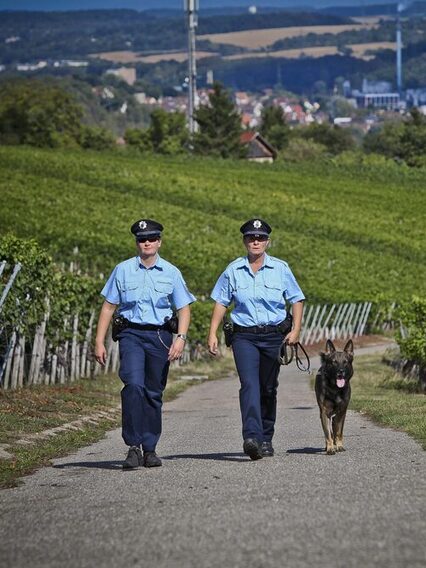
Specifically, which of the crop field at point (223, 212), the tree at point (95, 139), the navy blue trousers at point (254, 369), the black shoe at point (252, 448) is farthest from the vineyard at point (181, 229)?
the tree at point (95, 139)

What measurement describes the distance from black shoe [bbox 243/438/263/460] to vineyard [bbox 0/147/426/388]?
33.2 ft

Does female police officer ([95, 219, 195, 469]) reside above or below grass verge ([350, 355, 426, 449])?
above

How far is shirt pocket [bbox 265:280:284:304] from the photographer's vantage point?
13.0 meters

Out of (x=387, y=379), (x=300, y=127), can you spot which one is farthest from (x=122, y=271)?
(x=300, y=127)

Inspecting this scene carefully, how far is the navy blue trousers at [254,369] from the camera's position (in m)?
12.9

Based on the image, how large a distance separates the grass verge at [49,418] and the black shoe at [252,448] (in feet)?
6.03

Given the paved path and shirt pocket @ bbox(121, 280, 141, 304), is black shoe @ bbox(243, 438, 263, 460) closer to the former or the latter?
the paved path

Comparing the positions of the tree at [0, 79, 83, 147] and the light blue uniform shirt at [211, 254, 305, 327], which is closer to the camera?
the light blue uniform shirt at [211, 254, 305, 327]

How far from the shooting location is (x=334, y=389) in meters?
13.2

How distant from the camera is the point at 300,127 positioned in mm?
183125

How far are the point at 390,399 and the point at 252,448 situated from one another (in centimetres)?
1005

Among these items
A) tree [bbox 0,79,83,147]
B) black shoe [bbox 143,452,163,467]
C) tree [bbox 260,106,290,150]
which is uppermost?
black shoe [bbox 143,452,163,467]

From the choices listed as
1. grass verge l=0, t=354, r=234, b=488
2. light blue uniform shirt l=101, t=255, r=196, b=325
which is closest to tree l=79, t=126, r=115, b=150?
grass verge l=0, t=354, r=234, b=488

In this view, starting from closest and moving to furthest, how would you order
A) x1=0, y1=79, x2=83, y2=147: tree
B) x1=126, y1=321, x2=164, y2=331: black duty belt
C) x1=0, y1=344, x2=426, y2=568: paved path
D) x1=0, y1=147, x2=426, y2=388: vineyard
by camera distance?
x1=0, y1=344, x2=426, y2=568: paved path, x1=126, y1=321, x2=164, y2=331: black duty belt, x1=0, y1=147, x2=426, y2=388: vineyard, x1=0, y1=79, x2=83, y2=147: tree
